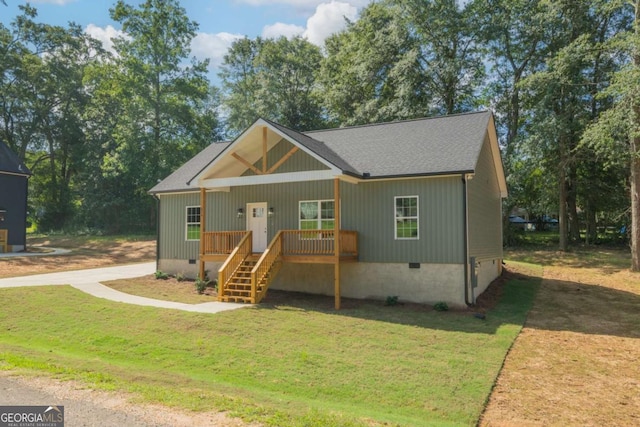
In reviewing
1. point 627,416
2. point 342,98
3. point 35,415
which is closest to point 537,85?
point 342,98

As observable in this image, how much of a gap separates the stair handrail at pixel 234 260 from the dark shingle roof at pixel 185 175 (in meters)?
3.74

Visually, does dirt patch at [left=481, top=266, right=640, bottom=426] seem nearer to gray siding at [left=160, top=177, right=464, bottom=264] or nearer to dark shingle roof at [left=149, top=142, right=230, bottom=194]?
gray siding at [left=160, top=177, right=464, bottom=264]

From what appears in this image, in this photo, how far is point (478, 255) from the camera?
591 inches

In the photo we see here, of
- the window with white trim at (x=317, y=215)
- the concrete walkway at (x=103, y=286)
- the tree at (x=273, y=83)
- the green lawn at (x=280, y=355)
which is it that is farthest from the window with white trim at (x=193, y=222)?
the tree at (x=273, y=83)

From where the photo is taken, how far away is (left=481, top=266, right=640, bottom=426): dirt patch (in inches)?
267

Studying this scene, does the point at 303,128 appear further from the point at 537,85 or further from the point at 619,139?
A: the point at 619,139

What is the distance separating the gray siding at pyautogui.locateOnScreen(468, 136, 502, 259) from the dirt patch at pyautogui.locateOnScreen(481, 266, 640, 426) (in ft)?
8.47

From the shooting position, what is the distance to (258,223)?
1684 cm

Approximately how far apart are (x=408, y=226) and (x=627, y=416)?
318 inches

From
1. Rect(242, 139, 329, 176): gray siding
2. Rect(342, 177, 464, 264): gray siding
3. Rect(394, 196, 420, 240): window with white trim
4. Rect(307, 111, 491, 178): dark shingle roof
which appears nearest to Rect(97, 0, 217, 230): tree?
Rect(307, 111, 491, 178): dark shingle roof

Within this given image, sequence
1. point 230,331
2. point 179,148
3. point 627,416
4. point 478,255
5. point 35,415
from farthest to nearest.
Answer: point 179,148 → point 478,255 → point 230,331 → point 627,416 → point 35,415

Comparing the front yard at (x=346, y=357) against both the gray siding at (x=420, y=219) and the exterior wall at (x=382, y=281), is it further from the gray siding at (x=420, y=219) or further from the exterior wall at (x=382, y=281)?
the gray siding at (x=420, y=219)

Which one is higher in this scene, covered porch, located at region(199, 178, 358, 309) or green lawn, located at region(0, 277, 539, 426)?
covered porch, located at region(199, 178, 358, 309)

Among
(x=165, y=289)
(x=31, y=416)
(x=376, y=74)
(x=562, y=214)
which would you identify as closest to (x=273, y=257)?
(x=165, y=289)
